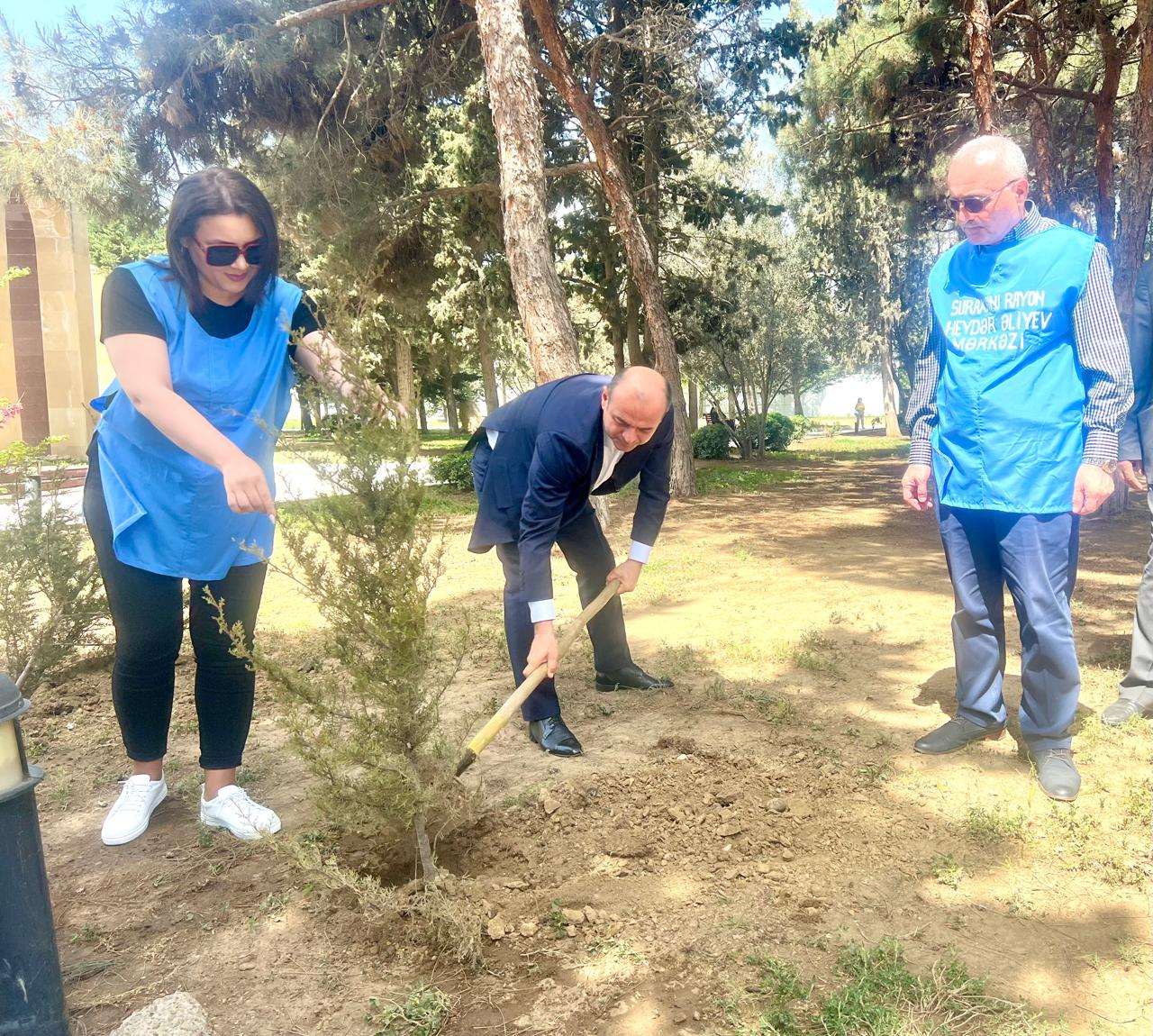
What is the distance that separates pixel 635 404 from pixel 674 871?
1.46 metres

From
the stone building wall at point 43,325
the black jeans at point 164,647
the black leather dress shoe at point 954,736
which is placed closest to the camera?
the black jeans at point 164,647

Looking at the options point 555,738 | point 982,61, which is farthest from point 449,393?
point 555,738

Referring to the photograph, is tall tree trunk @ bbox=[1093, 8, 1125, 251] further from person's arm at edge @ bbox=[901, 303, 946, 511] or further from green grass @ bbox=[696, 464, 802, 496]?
person's arm at edge @ bbox=[901, 303, 946, 511]

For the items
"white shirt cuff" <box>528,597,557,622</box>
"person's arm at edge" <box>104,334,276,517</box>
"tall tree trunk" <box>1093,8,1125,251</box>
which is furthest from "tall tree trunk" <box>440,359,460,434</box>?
"person's arm at edge" <box>104,334,276,517</box>

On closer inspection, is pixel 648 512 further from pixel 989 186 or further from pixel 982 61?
pixel 982 61

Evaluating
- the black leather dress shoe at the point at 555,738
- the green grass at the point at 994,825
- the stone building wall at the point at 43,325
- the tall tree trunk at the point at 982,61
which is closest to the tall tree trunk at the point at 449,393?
the stone building wall at the point at 43,325

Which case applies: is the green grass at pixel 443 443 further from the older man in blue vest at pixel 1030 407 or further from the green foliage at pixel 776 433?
the older man in blue vest at pixel 1030 407

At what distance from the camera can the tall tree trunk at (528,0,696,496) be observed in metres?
9.98

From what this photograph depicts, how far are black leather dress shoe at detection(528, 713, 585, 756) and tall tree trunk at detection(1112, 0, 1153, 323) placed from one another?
691 centimetres

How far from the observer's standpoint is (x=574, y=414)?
3.16 m

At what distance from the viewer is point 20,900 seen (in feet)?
5.77

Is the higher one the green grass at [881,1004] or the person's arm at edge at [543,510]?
the person's arm at edge at [543,510]

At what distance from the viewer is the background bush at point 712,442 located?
22547mm

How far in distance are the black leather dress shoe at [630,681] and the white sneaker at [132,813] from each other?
2.05 metres
